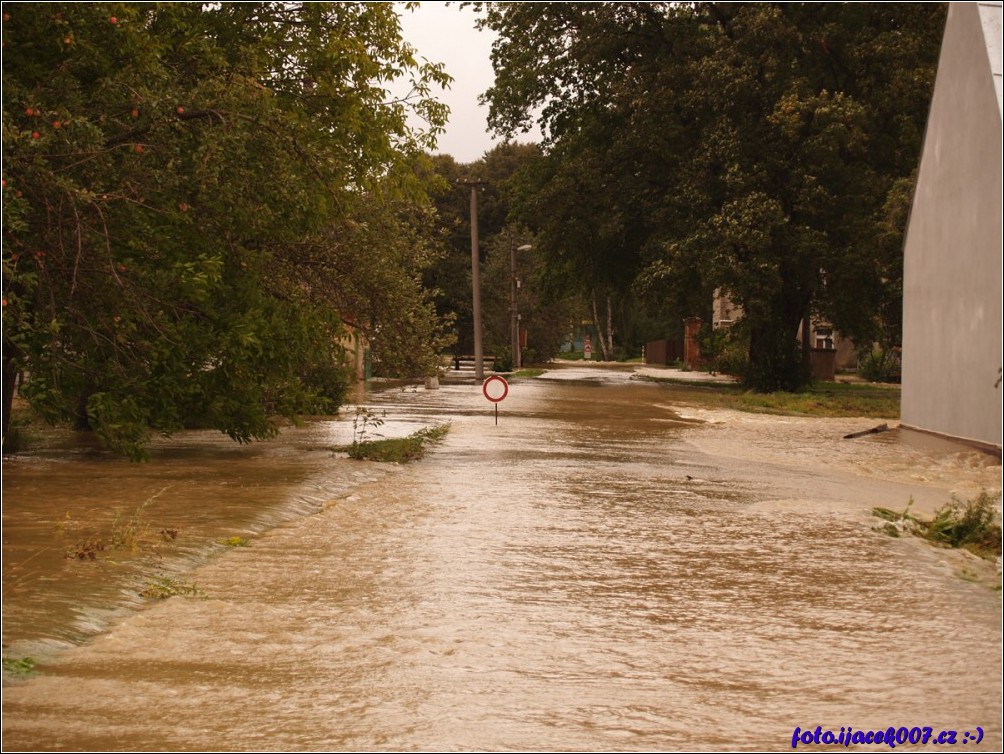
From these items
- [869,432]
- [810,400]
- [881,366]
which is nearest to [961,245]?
[869,432]

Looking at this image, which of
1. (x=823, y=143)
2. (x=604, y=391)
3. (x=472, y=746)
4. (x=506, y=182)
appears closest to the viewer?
(x=472, y=746)

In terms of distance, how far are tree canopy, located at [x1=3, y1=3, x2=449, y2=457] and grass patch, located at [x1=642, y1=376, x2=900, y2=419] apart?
14364 millimetres

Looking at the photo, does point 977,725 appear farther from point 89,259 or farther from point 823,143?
point 823,143

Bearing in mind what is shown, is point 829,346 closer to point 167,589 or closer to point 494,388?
point 494,388

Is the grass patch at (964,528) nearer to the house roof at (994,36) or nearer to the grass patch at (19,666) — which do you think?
the house roof at (994,36)

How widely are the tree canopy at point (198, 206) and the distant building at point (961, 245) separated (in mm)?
8226

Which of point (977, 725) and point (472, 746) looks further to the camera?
point (977, 725)

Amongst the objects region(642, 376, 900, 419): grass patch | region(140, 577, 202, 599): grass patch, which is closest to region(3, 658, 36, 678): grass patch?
region(140, 577, 202, 599): grass patch

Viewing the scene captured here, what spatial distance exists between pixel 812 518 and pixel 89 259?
7.48 m

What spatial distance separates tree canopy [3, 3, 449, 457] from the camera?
10.9 meters

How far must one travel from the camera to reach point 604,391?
40000 mm

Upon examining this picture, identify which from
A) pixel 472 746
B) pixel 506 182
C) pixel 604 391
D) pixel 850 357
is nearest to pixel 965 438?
pixel 472 746

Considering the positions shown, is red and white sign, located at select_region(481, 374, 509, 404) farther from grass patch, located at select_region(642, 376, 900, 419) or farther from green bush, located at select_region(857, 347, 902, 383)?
green bush, located at select_region(857, 347, 902, 383)

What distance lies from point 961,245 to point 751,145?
18.1 m
